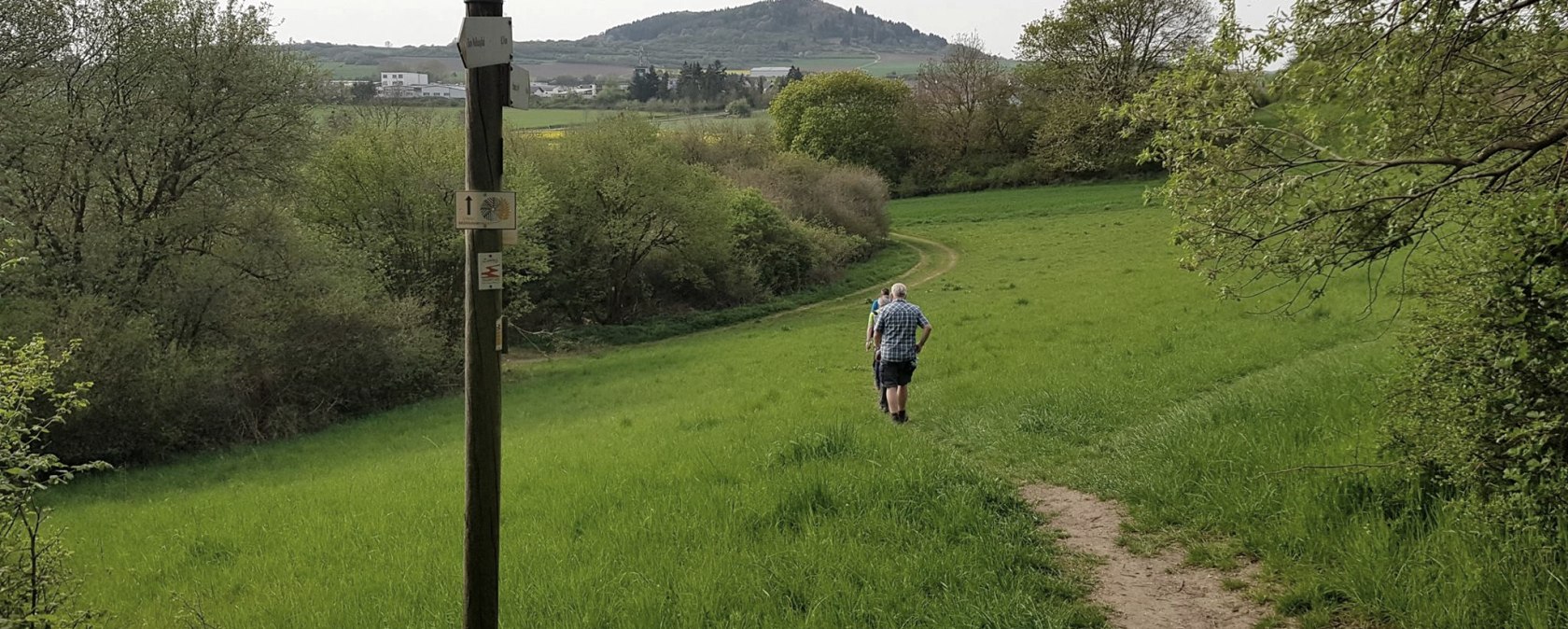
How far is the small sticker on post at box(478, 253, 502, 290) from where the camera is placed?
14.5 ft

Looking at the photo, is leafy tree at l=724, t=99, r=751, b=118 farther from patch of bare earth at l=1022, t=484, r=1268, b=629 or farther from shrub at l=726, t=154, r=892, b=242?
patch of bare earth at l=1022, t=484, r=1268, b=629

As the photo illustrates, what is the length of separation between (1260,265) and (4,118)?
75.2 ft

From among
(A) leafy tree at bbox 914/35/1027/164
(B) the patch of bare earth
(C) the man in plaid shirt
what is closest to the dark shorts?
(C) the man in plaid shirt

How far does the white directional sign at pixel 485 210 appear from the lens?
4.27 metres

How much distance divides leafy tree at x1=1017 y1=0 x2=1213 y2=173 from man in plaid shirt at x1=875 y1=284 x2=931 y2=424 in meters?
47.8

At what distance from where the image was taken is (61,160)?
18.4m

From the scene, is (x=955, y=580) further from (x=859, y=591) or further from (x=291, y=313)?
(x=291, y=313)

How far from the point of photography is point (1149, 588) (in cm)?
592

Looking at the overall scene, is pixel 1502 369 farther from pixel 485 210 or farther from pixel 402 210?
pixel 402 210

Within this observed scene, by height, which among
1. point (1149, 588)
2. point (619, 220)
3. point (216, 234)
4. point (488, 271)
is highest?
point (488, 271)

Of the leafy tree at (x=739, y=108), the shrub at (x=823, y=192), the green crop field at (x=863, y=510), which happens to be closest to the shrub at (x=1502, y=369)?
the green crop field at (x=863, y=510)

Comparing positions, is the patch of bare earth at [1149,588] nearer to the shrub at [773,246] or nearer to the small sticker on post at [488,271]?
the small sticker on post at [488,271]

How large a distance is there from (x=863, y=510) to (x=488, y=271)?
3996 mm

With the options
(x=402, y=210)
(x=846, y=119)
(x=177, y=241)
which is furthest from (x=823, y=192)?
(x=177, y=241)
